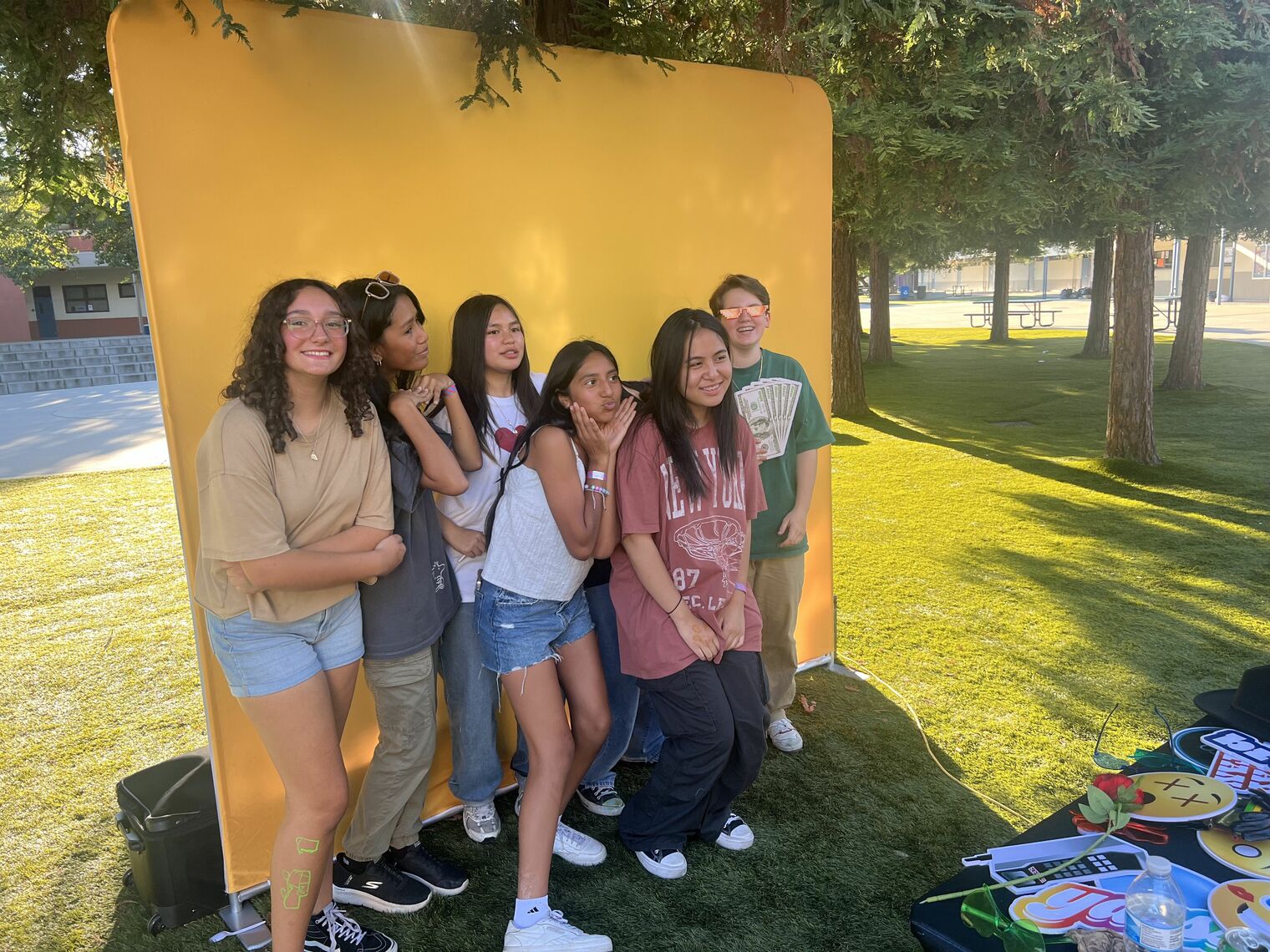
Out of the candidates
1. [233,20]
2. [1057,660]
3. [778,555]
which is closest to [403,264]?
[233,20]

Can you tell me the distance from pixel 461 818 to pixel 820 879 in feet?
4.43

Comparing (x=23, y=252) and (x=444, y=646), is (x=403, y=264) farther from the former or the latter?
(x=23, y=252)

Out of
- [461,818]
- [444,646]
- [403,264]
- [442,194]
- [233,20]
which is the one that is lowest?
[461,818]

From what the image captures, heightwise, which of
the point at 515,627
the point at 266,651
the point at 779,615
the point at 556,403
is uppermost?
the point at 556,403

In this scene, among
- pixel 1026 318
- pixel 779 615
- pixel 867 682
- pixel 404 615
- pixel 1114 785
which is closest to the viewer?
pixel 1114 785

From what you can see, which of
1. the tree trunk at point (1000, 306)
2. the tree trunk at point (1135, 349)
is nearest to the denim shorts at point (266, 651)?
the tree trunk at point (1135, 349)

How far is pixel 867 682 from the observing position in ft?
14.3

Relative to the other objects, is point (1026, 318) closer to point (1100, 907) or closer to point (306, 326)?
point (1100, 907)

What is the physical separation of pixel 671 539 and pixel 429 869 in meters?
1.35

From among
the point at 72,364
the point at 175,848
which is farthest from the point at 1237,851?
the point at 72,364

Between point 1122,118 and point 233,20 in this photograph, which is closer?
point 233,20

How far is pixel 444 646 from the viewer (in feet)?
9.71

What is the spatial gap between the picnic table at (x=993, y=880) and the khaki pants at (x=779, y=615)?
153cm

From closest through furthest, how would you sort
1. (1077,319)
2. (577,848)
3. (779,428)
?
(577,848), (779,428), (1077,319)
